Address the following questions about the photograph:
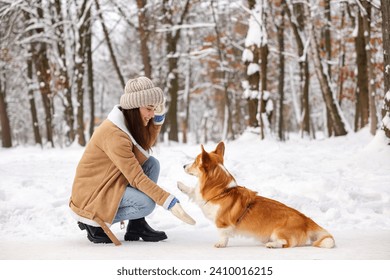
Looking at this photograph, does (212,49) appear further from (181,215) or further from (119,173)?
(181,215)

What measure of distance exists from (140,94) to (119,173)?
609 millimetres

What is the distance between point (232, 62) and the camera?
2123 centimetres

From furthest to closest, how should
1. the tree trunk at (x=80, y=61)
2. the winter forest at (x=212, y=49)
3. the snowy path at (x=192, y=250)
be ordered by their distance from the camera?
1. the tree trunk at (x=80, y=61)
2. the winter forest at (x=212, y=49)
3. the snowy path at (x=192, y=250)

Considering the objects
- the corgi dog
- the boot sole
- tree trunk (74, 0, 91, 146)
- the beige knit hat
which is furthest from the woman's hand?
tree trunk (74, 0, 91, 146)

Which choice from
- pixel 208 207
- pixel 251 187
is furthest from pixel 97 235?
pixel 251 187

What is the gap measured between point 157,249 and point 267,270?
0.89 m

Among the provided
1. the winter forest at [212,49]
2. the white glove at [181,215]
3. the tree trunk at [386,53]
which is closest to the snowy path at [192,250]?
the white glove at [181,215]

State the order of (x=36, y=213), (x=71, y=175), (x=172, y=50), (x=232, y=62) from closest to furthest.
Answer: (x=36, y=213)
(x=71, y=175)
(x=172, y=50)
(x=232, y=62)

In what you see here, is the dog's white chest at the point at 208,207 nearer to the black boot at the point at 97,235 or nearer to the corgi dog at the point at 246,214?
the corgi dog at the point at 246,214

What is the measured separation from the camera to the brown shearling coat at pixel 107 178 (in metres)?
3.12

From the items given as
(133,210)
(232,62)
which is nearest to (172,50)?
(232,62)

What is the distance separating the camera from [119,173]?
3246 millimetres

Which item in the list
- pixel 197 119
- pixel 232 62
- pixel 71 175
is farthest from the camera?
pixel 197 119

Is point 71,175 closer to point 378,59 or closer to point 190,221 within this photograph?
point 190,221
